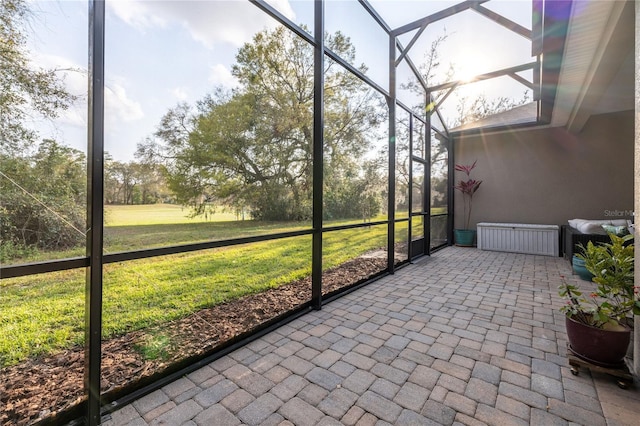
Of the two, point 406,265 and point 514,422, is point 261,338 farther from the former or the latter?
point 406,265

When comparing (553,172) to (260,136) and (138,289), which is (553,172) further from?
(138,289)

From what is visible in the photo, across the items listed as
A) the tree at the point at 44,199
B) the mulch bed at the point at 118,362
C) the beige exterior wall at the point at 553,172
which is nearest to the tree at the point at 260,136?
the tree at the point at 44,199

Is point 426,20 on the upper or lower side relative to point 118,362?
upper

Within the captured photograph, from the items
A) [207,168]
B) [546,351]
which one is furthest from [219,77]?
[546,351]

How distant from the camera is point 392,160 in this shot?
4.65 meters

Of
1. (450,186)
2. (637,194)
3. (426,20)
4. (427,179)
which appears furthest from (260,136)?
(450,186)

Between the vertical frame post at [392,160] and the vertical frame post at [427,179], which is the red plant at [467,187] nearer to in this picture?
→ the vertical frame post at [427,179]

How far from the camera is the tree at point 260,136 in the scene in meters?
2.53

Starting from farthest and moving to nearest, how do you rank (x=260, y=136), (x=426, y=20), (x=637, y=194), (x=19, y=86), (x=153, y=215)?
(x=426, y=20) → (x=260, y=136) → (x=153, y=215) → (x=637, y=194) → (x=19, y=86)

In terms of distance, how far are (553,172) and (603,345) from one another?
6.31 meters

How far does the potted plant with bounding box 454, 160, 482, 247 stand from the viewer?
296 inches

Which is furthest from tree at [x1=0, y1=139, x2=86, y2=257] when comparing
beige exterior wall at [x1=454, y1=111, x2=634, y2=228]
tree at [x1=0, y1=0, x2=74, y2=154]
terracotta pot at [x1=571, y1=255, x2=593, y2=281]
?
beige exterior wall at [x1=454, y1=111, x2=634, y2=228]

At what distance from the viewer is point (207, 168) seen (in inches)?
107

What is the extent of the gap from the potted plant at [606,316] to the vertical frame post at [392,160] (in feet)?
8.62
